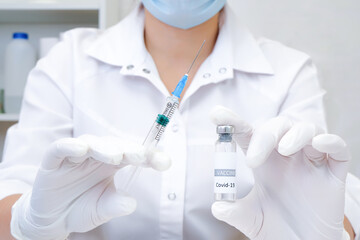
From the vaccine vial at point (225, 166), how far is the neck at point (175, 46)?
46 centimetres

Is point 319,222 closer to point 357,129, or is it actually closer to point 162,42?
point 162,42

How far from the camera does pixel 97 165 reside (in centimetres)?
88

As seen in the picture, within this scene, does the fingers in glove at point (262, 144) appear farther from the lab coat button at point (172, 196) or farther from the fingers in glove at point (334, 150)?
the lab coat button at point (172, 196)

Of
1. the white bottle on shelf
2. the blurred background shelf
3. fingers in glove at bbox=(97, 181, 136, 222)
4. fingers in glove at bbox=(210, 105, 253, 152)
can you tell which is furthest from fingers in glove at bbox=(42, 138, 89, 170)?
the white bottle on shelf

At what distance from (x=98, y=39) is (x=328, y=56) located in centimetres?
98

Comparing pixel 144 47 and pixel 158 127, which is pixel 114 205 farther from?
pixel 144 47

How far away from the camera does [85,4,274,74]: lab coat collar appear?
49.5 inches

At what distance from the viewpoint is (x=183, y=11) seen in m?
1.16

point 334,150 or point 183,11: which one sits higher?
point 183,11

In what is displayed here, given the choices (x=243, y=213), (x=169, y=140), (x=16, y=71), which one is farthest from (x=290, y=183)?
(x=16, y=71)

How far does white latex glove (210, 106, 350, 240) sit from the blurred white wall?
3.51 feet

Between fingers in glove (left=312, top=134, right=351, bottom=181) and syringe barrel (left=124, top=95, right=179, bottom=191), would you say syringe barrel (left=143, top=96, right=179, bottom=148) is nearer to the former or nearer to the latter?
syringe barrel (left=124, top=95, right=179, bottom=191)

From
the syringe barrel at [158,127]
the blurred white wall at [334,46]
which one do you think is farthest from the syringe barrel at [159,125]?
the blurred white wall at [334,46]

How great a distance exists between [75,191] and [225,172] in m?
0.32
